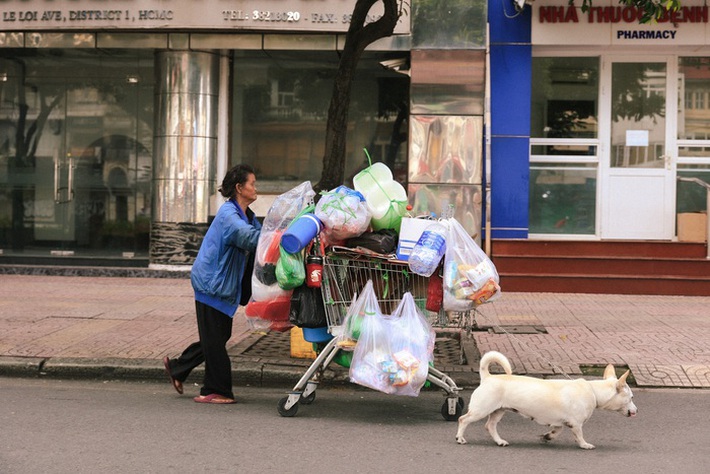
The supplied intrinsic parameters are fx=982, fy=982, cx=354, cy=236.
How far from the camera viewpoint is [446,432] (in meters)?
6.43

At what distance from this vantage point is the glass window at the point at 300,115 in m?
15.4

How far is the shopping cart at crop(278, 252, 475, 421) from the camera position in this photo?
674 centimetres

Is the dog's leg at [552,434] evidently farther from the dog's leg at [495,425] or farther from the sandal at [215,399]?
the sandal at [215,399]

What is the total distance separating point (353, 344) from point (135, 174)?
1017cm

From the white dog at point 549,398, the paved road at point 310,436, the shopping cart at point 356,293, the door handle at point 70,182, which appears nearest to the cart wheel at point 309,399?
the paved road at point 310,436

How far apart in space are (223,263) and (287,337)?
9.97ft

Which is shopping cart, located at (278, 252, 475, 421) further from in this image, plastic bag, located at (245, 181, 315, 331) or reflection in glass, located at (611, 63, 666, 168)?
reflection in glass, located at (611, 63, 666, 168)

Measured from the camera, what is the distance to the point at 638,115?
15.0 meters

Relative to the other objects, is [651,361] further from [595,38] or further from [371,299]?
[595,38]

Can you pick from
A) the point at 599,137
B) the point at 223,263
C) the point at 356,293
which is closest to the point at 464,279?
the point at 356,293

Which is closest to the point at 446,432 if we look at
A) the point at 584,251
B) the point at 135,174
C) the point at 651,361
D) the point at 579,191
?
the point at 651,361

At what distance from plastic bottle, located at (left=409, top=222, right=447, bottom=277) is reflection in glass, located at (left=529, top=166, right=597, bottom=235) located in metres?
8.84

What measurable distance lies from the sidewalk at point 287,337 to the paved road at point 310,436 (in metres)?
0.44

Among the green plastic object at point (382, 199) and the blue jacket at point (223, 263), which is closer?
the green plastic object at point (382, 199)
